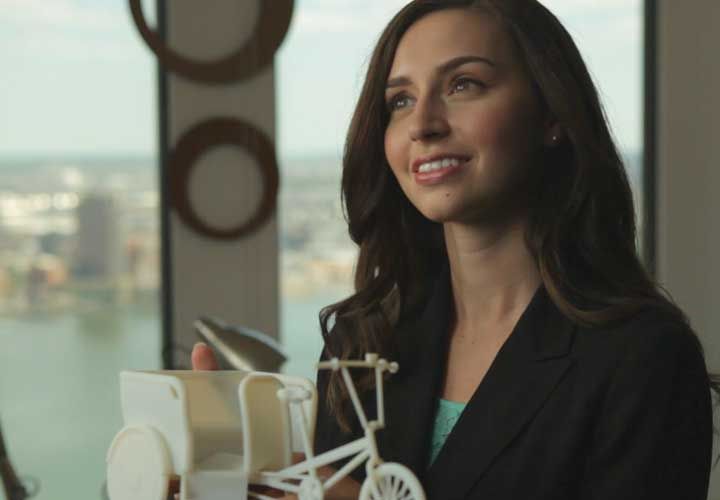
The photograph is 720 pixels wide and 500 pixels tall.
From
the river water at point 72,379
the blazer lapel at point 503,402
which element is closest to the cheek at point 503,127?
the blazer lapel at point 503,402

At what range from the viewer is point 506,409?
41.4 inches

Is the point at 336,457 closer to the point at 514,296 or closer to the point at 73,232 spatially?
the point at 514,296

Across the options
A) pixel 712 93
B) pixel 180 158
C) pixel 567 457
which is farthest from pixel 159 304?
pixel 567 457

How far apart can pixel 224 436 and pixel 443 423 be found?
296mm

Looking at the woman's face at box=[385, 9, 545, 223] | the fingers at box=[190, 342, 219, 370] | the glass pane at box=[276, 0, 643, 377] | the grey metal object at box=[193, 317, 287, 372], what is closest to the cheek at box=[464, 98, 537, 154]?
the woman's face at box=[385, 9, 545, 223]

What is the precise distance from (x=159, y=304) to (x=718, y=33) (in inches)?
101

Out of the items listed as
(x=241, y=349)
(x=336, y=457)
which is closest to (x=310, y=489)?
(x=336, y=457)

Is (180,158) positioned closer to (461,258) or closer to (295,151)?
(295,151)

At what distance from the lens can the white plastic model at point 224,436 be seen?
892 mm

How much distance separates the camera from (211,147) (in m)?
4.05

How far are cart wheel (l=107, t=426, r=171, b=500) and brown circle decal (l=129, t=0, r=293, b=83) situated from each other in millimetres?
3164

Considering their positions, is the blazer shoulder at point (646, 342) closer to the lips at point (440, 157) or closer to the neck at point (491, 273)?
the neck at point (491, 273)

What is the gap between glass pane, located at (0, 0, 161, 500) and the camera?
158 inches

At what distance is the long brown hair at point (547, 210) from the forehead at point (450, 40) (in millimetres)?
17
